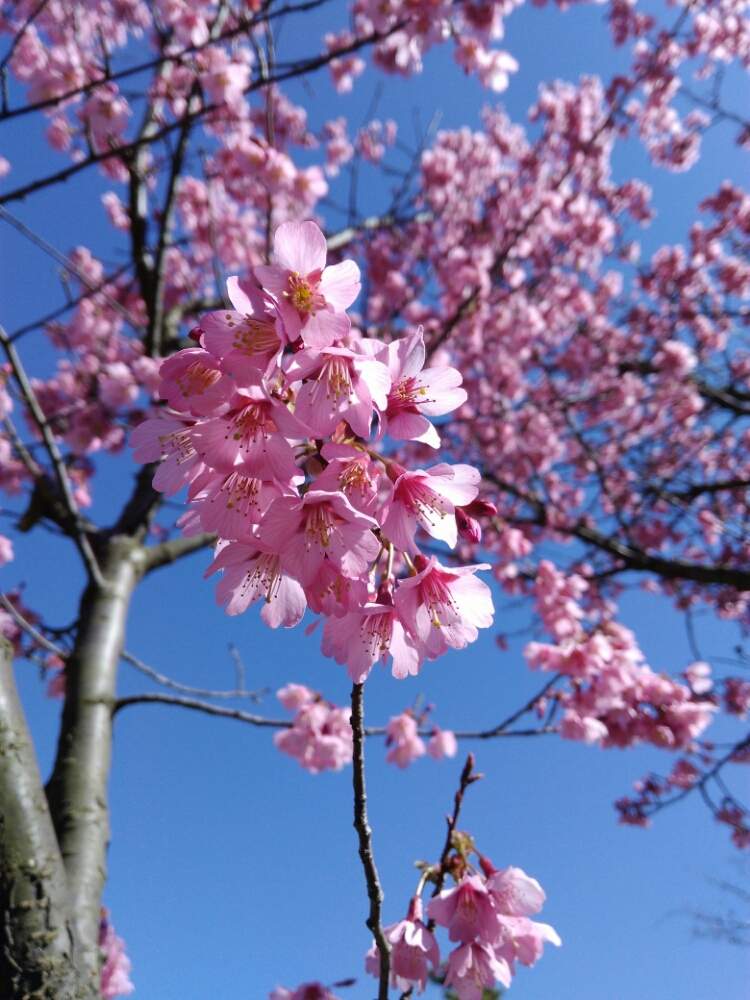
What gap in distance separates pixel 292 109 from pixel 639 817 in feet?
27.6

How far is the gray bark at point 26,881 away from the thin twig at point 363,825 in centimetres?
82

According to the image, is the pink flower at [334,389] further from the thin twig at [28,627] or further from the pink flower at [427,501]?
the thin twig at [28,627]

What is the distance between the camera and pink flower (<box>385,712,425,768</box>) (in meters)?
3.50

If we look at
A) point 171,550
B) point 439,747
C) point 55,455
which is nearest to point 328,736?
point 439,747

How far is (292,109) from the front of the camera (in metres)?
7.79

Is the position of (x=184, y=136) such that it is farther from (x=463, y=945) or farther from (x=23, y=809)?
(x=463, y=945)

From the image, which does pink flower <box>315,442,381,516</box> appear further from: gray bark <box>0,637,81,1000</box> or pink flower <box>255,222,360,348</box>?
→ gray bark <box>0,637,81,1000</box>

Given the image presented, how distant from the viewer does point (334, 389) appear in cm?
88

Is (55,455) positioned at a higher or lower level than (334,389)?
higher

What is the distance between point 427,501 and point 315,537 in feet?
0.62

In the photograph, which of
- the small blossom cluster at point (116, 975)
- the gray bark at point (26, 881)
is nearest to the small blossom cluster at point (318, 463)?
the gray bark at point (26, 881)

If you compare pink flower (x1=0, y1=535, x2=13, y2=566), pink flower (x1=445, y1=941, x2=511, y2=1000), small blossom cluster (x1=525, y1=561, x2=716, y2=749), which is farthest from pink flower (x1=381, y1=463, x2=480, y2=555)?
pink flower (x1=0, y1=535, x2=13, y2=566)

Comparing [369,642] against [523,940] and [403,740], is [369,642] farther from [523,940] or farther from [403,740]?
[403,740]

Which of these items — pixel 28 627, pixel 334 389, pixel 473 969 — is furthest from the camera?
pixel 28 627
